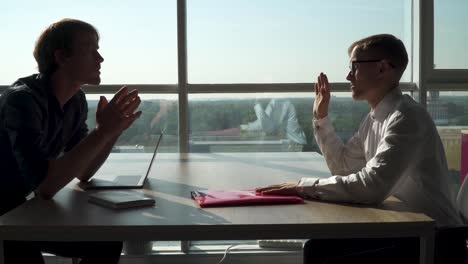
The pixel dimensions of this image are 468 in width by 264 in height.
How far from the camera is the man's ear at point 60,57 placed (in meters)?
1.91

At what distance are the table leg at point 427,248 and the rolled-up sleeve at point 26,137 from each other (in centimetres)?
108

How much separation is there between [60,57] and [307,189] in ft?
3.41

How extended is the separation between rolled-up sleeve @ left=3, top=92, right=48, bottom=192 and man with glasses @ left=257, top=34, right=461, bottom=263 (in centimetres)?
69

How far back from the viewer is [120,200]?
1.47 meters

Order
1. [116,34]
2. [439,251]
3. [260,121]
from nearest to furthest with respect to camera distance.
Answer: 1. [439,251]
2. [116,34]
3. [260,121]

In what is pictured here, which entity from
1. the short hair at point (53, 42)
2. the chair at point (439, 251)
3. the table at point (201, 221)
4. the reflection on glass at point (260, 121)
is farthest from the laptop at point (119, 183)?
the reflection on glass at point (260, 121)

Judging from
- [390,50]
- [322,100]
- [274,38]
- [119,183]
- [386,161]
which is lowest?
[119,183]

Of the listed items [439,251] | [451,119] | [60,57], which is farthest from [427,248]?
[451,119]

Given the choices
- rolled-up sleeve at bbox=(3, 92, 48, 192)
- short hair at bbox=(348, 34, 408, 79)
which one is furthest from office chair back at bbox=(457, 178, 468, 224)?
rolled-up sleeve at bbox=(3, 92, 48, 192)

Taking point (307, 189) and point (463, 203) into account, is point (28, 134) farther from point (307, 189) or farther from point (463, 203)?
point (463, 203)

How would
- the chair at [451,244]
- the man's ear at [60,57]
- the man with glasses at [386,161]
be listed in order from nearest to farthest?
the chair at [451,244], the man with glasses at [386,161], the man's ear at [60,57]

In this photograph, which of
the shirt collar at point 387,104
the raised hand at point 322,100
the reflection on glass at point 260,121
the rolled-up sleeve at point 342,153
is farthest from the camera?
the reflection on glass at point 260,121

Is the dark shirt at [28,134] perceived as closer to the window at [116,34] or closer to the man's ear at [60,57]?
the man's ear at [60,57]

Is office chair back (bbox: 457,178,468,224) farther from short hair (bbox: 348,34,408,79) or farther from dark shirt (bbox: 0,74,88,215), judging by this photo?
dark shirt (bbox: 0,74,88,215)
